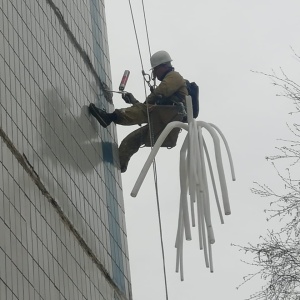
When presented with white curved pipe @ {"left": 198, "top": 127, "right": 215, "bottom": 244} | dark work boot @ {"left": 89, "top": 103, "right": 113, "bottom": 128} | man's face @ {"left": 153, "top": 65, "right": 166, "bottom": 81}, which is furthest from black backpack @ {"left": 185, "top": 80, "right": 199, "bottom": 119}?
white curved pipe @ {"left": 198, "top": 127, "right": 215, "bottom": 244}

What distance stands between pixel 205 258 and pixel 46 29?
14.6ft

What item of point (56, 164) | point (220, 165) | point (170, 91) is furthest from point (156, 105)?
point (220, 165)

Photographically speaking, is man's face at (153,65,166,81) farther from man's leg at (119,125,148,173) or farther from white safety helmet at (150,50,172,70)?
man's leg at (119,125,148,173)

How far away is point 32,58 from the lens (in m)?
18.7

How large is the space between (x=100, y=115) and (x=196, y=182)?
3.96 metres

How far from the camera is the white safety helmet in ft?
70.6

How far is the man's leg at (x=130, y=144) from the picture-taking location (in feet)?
71.2

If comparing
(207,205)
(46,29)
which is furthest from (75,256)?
(46,29)

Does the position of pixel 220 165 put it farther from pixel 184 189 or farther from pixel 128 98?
pixel 128 98

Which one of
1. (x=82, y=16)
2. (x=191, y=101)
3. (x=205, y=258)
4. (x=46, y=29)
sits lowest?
(x=205, y=258)

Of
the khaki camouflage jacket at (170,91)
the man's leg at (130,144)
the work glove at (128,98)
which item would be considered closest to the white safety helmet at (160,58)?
the khaki camouflage jacket at (170,91)

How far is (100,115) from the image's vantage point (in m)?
21.5

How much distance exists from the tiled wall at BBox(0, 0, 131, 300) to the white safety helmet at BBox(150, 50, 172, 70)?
1.08m

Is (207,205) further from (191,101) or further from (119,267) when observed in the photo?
(119,267)
